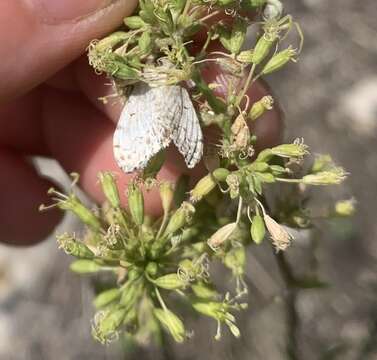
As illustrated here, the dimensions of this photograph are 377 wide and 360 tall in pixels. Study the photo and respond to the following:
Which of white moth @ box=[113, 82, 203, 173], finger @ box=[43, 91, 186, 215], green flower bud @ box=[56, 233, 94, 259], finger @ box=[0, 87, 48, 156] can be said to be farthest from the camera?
finger @ box=[0, 87, 48, 156]

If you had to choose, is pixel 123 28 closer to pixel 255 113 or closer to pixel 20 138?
pixel 255 113

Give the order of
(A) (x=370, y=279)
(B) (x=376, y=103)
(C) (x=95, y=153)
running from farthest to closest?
(B) (x=376, y=103)
(A) (x=370, y=279)
(C) (x=95, y=153)

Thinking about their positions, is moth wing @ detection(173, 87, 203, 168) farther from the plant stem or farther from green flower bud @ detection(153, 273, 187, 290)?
the plant stem

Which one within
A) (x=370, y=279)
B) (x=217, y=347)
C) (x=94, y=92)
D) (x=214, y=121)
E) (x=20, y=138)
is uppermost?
(x=214, y=121)

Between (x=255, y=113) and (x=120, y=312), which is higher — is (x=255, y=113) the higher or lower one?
the higher one

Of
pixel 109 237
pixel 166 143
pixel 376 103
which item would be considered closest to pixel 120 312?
pixel 109 237

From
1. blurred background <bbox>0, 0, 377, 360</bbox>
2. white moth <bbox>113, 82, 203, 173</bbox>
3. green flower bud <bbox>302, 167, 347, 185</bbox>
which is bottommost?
blurred background <bbox>0, 0, 377, 360</bbox>

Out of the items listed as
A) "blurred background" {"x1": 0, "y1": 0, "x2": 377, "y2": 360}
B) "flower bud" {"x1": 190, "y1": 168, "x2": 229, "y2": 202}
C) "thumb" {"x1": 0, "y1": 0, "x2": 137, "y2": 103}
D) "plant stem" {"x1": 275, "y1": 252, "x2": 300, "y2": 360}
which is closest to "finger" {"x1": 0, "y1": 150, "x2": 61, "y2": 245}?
"blurred background" {"x1": 0, "y1": 0, "x2": 377, "y2": 360}

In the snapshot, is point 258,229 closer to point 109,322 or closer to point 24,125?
point 109,322
